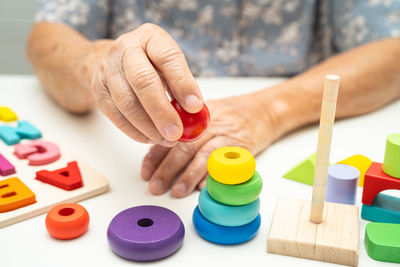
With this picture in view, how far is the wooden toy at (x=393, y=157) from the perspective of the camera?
2.40 ft

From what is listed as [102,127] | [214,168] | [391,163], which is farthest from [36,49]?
[391,163]

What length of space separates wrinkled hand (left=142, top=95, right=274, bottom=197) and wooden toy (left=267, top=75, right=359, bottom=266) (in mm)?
182

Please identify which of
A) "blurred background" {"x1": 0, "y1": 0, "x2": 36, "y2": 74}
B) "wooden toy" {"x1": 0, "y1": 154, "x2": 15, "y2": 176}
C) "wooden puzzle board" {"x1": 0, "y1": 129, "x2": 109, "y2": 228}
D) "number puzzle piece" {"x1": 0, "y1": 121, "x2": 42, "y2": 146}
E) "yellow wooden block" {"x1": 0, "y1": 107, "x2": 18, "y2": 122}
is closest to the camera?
"wooden puzzle board" {"x1": 0, "y1": 129, "x2": 109, "y2": 228}

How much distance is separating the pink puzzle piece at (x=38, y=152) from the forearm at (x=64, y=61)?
0.52 feet

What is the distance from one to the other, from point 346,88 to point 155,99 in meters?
0.63

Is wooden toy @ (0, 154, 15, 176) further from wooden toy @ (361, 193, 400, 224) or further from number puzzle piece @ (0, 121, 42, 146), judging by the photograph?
wooden toy @ (361, 193, 400, 224)

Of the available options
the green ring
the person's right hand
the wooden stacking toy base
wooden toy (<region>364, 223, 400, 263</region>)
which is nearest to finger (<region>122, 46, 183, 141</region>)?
the person's right hand

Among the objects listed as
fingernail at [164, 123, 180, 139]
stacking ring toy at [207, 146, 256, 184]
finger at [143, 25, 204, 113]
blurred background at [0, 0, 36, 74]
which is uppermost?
finger at [143, 25, 204, 113]

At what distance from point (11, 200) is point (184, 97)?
334mm

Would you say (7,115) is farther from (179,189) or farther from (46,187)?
(179,189)

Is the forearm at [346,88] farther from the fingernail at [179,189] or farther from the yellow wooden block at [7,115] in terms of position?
the yellow wooden block at [7,115]

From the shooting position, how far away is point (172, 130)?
731 mm

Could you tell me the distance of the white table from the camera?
0.68 m

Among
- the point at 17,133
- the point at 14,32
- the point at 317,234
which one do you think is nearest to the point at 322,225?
the point at 317,234
